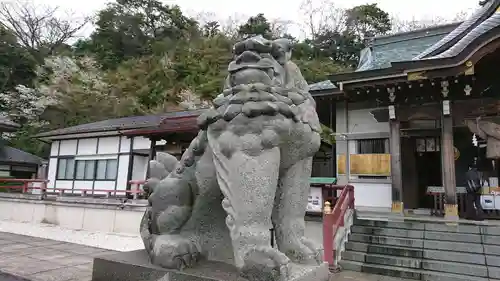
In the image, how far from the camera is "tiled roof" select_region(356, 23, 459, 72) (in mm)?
13281

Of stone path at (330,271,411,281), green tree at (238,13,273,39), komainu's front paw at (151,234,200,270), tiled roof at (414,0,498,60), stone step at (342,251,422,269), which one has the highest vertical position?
green tree at (238,13,273,39)

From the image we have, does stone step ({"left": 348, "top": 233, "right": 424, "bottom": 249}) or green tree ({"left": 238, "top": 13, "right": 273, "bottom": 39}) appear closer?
stone step ({"left": 348, "top": 233, "right": 424, "bottom": 249})

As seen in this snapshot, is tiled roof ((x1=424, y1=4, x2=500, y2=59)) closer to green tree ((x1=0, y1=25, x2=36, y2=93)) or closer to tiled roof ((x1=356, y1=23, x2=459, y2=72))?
tiled roof ((x1=356, y1=23, x2=459, y2=72))

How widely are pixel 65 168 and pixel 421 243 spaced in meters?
17.1

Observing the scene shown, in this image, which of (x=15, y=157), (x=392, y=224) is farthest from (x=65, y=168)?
(x=392, y=224)

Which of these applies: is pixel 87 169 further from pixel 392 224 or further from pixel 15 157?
pixel 392 224

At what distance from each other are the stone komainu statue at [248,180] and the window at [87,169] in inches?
591

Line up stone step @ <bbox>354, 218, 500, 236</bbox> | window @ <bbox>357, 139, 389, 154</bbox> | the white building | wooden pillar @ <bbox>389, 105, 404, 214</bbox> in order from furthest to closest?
the white building, window @ <bbox>357, 139, 389, 154</bbox>, wooden pillar @ <bbox>389, 105, 404, 214</bbox>, stone step @ <bbox>354, 218, 500, 236</bbox>

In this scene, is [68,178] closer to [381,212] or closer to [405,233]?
[381,212]

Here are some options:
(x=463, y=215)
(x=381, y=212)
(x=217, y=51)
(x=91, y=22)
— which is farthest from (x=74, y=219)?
(x=91, y=22)

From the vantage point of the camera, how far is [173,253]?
6.99 ft

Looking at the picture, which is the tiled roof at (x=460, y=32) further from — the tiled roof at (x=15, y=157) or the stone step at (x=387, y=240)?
the tiled roof at (x=15, y=157)

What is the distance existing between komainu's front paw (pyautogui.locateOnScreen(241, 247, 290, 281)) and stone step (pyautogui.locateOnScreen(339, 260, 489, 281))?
17.4 ft

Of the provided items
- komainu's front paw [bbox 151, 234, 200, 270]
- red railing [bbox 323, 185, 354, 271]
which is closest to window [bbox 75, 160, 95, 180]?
red railing [bbox 323, 185, 354, 271]
